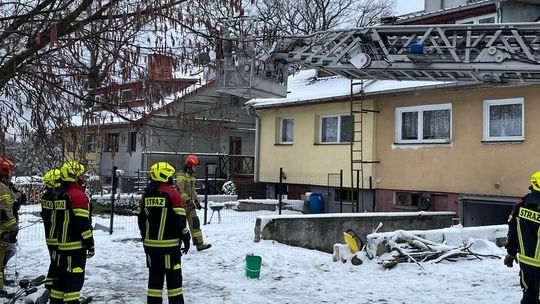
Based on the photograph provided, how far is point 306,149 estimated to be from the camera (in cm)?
1959

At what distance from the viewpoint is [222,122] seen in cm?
521

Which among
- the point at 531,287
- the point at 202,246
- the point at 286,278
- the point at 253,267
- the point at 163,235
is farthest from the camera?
the point at 202,246

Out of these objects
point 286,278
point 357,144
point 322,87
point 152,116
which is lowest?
point 286,278

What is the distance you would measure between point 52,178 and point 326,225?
716cm

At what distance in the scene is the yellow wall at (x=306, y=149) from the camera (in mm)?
18031

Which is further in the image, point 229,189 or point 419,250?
point 229,189

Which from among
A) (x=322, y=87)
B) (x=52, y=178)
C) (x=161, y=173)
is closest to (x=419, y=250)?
(x=161, y=173)

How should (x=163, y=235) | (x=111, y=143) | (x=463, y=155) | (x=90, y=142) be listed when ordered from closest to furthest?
(x=111, y=143)
(x=90, y=142)
(x=163, y=235)
(x=463, y=155)

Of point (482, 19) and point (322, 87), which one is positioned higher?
point (482, 19)

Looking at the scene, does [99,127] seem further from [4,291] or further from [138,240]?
[138,240]

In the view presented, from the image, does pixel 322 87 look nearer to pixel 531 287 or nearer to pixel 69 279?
pixel 531 287

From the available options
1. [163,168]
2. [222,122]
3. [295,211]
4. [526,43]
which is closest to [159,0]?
[222,122]

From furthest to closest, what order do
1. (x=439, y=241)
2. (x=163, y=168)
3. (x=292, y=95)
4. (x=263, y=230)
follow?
(x=292, y=95), (x=263, y=230), (x=439, y=241), (x=163, y=168)

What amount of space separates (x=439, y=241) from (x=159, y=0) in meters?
7.78
